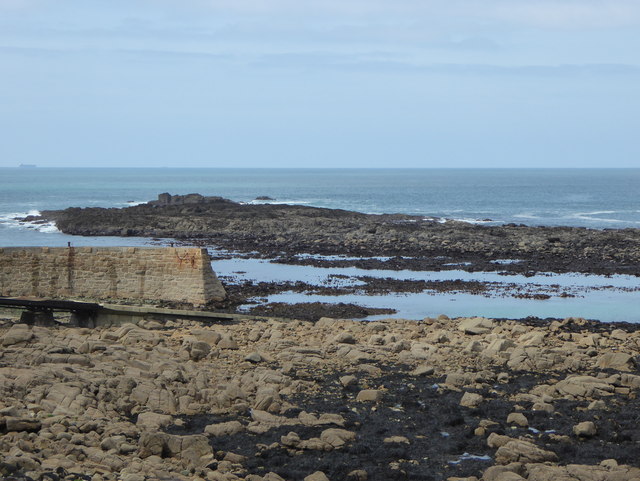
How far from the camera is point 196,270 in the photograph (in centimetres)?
2361

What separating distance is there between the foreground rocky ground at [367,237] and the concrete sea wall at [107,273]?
1380cm

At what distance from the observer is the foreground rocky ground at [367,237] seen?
37.6 metres

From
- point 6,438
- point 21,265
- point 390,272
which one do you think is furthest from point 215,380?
point 390,272

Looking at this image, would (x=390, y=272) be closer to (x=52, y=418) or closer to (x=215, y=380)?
(x=215, y=380)

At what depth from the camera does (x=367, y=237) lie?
47.0 m

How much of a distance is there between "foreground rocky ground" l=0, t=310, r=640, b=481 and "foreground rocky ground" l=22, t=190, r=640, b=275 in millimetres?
18912

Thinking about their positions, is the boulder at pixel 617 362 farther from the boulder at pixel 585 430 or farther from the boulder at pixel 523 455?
the boulder at pixel 523 455

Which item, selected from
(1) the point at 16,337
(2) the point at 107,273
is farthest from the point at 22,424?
(2) the point at 107,273

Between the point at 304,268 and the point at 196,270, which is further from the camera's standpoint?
the point at 304,268

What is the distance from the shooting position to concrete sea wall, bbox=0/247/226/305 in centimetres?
2341

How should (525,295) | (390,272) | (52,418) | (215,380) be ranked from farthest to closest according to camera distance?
(390,272) < (525,295) < (215,380) < (52,418)

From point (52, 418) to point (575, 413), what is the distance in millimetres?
7567

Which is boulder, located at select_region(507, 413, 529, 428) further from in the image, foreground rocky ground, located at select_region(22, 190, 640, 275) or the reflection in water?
foreground rocky ground, located at select_region(22, 190, 640, 275)

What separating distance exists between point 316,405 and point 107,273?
1203 cm
